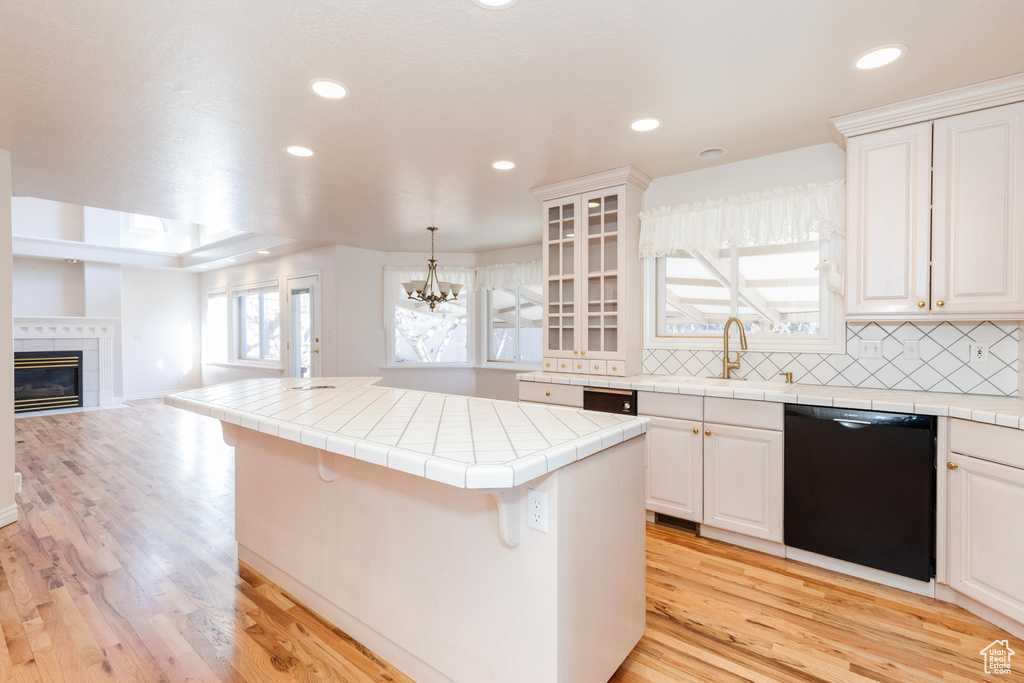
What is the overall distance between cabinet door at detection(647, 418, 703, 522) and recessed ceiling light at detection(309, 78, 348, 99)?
7.91 ft

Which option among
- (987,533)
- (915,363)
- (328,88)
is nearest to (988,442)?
(987,533)

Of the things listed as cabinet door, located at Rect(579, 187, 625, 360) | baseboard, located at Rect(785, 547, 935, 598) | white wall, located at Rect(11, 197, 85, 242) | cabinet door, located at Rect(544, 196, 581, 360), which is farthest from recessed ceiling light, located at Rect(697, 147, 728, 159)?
white wall, located at Rect(11, 197, 85, 242)

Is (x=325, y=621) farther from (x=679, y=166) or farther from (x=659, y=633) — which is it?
(x=679, y=166)

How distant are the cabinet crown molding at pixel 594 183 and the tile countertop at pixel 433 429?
203 centimetres

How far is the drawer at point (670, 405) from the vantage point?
2877mm

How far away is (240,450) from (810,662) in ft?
9.11

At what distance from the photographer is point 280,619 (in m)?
2.09

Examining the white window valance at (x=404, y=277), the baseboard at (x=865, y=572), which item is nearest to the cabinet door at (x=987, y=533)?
the baseboard at (x=865, y=572)

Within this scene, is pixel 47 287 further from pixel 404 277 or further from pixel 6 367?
pixel 6 367

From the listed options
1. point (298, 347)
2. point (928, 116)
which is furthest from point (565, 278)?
point (298, 347)

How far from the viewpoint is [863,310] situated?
257 cm

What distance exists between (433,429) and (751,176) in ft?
9.28

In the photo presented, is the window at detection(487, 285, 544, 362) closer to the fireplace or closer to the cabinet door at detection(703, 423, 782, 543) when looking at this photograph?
the cabinet door at detection(703, 423, 782, 543)

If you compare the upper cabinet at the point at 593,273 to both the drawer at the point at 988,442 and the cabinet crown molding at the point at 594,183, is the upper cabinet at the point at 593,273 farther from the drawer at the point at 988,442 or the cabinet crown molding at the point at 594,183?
the drawer at the point at 988,442
